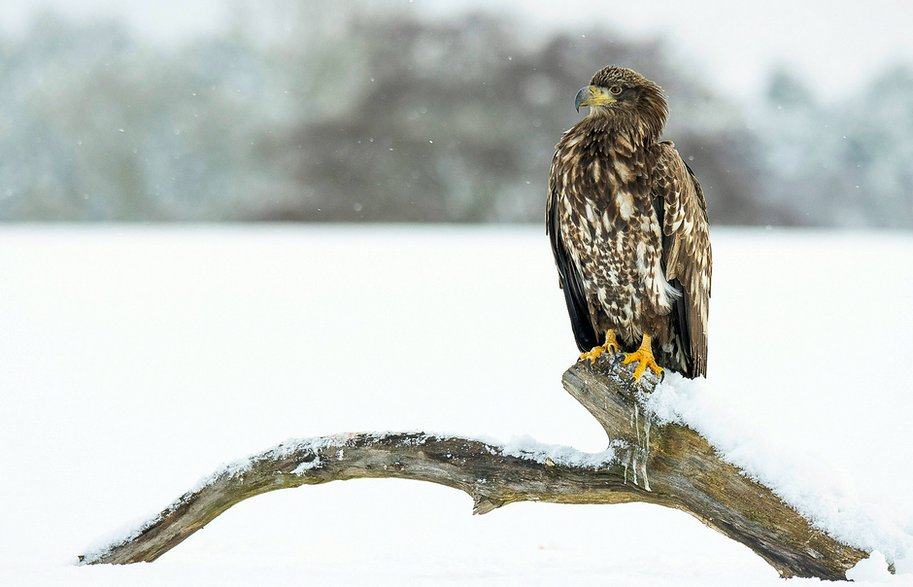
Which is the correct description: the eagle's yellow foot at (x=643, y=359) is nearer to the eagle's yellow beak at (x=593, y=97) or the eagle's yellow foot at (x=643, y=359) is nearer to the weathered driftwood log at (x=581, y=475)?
the weathered driftwood log at (x=581, y=475)

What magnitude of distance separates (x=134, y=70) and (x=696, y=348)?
47.3ft

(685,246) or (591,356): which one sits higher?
(685,246)

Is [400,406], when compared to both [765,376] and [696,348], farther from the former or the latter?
[696,348]

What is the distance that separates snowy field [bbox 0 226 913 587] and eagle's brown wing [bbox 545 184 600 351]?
2.39 feet

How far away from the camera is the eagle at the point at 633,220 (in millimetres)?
3910

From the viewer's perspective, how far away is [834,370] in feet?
27.2

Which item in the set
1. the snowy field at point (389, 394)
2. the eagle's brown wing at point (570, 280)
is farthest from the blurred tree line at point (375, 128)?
the eagle's brown wing at point (570, 280)

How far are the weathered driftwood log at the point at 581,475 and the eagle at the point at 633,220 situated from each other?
0.24 meters

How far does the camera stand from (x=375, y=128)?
16531mm

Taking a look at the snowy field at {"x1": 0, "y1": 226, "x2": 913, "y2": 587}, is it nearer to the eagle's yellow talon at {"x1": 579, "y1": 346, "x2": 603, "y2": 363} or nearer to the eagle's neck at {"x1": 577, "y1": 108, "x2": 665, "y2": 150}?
the eagle's yellow talon at {"x1": 579, "y1": 346, "x2": 603, "y2": 363}

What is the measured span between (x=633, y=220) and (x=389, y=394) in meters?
4.34

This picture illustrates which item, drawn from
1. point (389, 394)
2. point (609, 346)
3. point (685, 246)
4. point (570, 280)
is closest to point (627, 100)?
point (685, 246)

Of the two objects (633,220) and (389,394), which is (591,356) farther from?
(389,394)

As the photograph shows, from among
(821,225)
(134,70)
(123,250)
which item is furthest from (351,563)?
(134,70)
